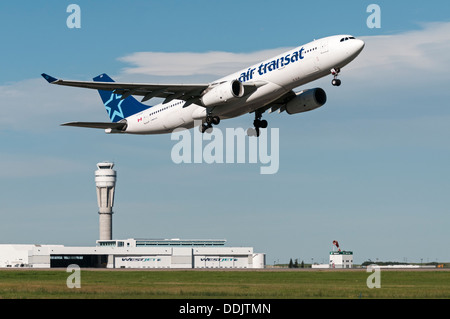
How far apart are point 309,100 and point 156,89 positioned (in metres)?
12.9

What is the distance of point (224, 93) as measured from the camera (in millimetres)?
57156

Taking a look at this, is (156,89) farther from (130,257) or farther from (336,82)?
(130,257)

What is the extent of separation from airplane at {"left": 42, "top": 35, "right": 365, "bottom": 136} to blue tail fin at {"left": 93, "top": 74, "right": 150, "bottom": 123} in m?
3.30

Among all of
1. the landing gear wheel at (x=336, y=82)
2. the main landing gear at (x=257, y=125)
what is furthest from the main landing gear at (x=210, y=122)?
the landing gear wheel at (x=336, y=82)

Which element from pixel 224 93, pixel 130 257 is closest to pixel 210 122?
pixel 224 93

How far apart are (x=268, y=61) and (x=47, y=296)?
945 inches

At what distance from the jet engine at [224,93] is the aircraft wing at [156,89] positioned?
62 centimetres

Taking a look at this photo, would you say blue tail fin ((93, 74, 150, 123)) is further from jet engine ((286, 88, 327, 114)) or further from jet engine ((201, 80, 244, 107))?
jet engine ((286, 88, 327, 114))

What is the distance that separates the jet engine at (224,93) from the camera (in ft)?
186

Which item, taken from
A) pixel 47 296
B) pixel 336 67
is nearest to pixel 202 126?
pixel 336 67
